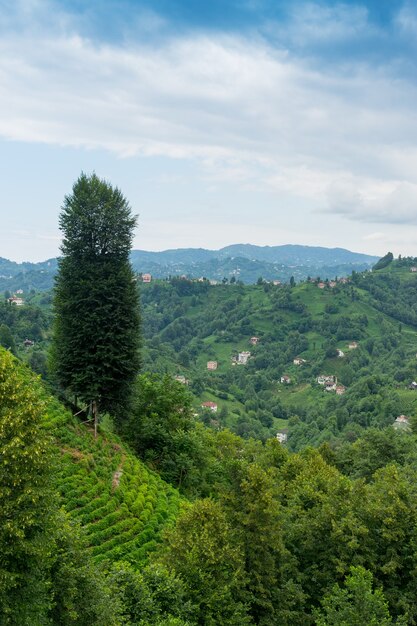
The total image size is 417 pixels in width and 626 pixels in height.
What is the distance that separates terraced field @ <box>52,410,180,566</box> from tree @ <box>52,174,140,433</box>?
3120 mm

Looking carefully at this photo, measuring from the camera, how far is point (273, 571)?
70.4 ft

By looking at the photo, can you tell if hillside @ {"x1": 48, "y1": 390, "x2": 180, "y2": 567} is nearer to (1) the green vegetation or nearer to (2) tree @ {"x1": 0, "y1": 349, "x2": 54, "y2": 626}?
(1) the green vegetation

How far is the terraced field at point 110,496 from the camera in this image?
2116 centimetres

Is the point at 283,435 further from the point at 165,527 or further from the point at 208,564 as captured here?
the point at 208,564

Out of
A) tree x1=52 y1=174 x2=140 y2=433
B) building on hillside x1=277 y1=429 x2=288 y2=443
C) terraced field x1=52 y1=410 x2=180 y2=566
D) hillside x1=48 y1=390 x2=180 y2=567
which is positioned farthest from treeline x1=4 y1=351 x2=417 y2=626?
building on hillside x1=277 y1=429 x2=288 y2=443

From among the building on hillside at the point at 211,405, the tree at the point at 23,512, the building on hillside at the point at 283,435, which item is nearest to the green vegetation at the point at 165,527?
the tree at the point at 23,512

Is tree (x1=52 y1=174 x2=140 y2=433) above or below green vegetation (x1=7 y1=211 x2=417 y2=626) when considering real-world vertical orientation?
above

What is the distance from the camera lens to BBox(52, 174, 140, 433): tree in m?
29.5

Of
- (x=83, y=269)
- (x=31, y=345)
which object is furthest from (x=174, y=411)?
(x=31, y=345)

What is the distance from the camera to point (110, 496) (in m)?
24.1

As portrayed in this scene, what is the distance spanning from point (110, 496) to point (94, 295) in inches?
463

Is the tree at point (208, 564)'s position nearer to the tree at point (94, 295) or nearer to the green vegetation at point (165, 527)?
the green vegetation at point (165, 527)

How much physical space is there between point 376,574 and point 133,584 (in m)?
15.1

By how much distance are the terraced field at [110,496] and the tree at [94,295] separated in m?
3.12
